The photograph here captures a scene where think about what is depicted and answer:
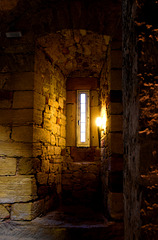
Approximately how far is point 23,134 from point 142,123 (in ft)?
9.64

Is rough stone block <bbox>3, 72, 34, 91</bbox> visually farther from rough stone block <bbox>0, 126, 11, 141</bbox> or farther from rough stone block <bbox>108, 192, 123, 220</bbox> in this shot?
rough stone block <bbox>108, 192, 123, 220</bbox>

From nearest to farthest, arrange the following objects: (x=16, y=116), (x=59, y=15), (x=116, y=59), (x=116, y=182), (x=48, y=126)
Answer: (x=59, y=15), (x=116, y=182), (x=116, y=59), (x=16, y=116), (x=48, y=126)

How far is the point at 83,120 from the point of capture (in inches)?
227

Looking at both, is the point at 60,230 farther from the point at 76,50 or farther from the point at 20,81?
the point at 76,50

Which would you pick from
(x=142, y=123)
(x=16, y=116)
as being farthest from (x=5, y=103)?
(x=142, y=123)

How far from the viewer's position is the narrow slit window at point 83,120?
5719mm

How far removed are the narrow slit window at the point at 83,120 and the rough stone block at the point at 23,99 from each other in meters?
2.05

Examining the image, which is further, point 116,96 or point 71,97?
point 71,97

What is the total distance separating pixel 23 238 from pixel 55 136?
2.17 meters

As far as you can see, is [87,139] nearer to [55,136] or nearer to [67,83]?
[55,136]

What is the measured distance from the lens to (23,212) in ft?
12.0

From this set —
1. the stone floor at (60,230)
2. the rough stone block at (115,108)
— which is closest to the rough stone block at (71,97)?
the rough stone block at (115,108)

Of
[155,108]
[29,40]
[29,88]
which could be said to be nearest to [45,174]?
[29,88]

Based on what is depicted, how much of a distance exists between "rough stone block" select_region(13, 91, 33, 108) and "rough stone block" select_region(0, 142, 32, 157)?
66 centimetres
